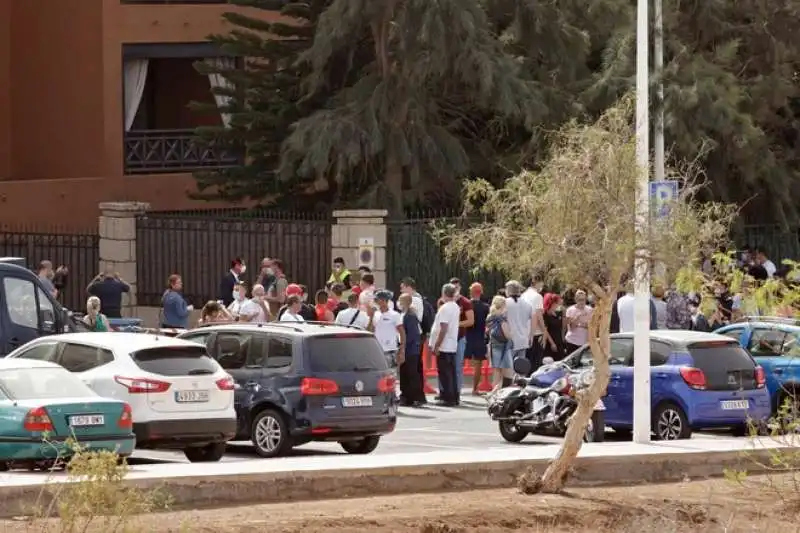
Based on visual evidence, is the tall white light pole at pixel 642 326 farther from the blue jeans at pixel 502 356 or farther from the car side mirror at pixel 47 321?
the car side mirror at pixel 47 321

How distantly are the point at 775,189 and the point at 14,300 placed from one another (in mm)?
19645

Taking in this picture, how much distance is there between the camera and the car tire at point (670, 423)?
78.8 feet

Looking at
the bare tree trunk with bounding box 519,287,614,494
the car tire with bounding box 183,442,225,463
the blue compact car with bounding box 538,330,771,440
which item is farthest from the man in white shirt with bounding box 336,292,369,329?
the bare tree trunk with bounding box 519,287,614,494

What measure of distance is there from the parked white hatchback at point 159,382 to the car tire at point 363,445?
6.70 feet

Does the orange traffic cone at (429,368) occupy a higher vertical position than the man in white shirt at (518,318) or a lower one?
lower

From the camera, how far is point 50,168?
149 ft

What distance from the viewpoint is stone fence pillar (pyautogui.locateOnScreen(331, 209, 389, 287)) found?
3481cm

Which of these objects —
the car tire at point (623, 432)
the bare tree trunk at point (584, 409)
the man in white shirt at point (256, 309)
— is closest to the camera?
the bare tree trunk at point (584, 409)

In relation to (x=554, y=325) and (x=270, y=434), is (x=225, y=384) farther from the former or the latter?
(x=554, y=325)

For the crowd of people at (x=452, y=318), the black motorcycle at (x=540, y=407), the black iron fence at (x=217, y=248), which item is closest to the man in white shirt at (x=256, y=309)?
the crowd of people at (x=452, y=318)

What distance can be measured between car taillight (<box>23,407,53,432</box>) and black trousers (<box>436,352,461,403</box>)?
36.3 ft

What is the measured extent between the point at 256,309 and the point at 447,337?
113 inches

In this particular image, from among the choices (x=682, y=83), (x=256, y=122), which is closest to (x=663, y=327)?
(x=682, y=83)

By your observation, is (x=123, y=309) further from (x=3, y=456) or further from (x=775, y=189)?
(x=3, y=456)
